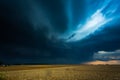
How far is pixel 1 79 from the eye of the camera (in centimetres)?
4578

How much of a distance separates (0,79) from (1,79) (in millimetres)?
760
